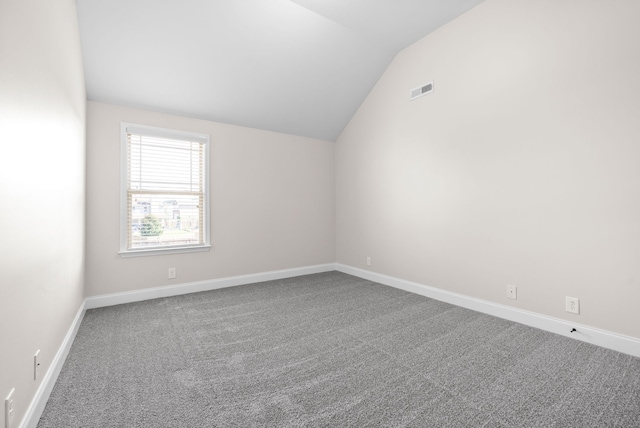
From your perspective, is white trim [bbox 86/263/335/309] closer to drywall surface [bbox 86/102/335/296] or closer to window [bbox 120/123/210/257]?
drywall surface [bbox 86/102/335/296]

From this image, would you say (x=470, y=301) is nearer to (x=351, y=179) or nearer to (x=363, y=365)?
(x=363, y=365)

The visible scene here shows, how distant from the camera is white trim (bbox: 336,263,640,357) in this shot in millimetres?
2178

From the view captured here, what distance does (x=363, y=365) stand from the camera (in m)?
2.01

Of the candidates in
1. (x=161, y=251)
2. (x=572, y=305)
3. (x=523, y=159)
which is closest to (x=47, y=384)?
(x=161, y=251)

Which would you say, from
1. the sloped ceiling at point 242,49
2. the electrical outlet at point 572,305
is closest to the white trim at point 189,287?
the sloped ceiling at point 242,49

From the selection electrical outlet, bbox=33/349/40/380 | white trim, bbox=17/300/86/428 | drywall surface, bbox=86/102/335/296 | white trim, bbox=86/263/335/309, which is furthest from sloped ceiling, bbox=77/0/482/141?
electrical outlet, bbox=33/349/40/380

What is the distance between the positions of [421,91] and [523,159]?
1506 mm

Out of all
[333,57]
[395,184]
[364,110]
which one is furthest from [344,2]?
[395,184]

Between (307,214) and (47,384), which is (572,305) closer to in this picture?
(307,214)

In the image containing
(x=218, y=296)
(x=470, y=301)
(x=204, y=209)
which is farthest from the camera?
(x=204, y=209)

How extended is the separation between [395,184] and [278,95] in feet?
6.61

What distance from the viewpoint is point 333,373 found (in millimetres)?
1917

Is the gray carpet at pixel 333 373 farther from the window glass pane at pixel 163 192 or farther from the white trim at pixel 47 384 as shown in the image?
the window glass pane at pixel 163 192

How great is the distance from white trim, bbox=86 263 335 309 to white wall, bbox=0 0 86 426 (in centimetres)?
96
